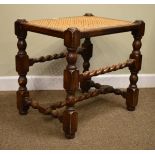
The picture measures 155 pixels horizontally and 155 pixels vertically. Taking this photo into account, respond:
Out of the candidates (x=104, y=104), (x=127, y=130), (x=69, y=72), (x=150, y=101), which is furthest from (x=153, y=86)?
(x=69, y=72)

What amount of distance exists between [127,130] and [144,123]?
10 centimetres

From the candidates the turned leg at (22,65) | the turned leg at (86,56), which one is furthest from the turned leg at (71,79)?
the turned leg at (86,56)

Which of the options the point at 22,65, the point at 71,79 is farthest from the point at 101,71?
the point at 22,65

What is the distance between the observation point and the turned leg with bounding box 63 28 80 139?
0.95 m

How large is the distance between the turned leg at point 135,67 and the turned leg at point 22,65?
1.33 ft

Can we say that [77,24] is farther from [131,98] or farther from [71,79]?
[131,98]

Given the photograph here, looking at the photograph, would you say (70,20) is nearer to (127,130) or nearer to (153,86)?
(127,130)

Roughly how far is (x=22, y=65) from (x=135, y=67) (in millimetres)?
432

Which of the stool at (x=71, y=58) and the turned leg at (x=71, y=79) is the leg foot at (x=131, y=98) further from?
the turned leg at (x=71, y=79)

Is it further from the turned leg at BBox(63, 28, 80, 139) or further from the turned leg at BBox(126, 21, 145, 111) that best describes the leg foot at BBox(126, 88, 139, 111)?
the turned leg at BBox(63, 28, 80, 139)

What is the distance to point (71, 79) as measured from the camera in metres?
0.99

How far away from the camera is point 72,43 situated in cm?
95

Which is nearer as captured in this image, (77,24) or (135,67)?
(77,24)

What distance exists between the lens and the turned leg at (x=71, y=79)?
947 mm
